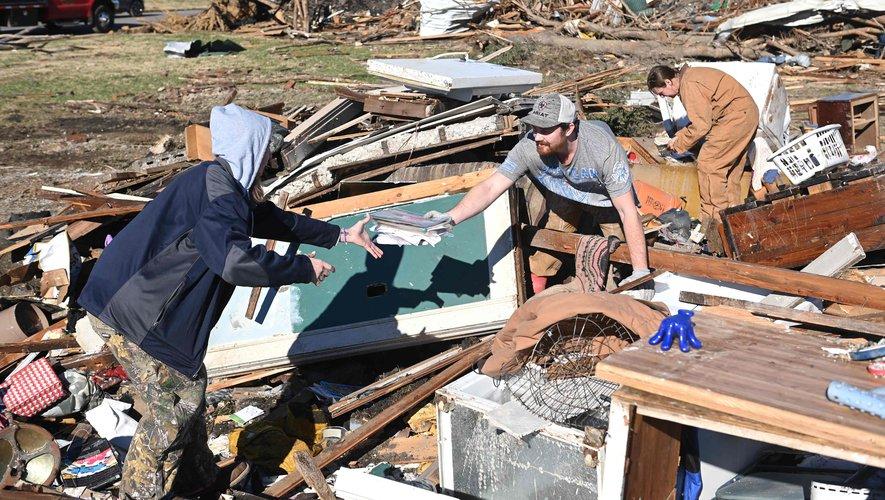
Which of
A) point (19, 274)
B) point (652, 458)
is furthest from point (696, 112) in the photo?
point (19, 274)

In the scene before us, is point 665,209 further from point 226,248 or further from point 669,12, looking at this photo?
point 669,12

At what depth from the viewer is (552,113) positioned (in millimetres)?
4895

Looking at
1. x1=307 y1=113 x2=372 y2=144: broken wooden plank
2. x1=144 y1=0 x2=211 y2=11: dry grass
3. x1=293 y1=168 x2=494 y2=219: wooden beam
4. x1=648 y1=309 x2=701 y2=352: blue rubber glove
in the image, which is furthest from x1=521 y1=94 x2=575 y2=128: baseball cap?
Answer: x1=144 y1=0 x2=211 y2=11: dry grass

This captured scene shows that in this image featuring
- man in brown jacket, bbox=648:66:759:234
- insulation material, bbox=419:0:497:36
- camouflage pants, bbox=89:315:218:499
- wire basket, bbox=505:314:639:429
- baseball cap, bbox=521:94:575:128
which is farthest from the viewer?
insulation material, bbox=419:0:497:36

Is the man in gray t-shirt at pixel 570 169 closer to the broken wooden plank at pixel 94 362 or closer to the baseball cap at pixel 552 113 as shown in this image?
the baseball cap at pixel 552 113

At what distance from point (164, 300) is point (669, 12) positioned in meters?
18.0

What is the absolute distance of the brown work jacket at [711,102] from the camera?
783 cm

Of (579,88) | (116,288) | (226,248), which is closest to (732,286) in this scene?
(226,248)

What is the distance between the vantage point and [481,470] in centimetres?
408

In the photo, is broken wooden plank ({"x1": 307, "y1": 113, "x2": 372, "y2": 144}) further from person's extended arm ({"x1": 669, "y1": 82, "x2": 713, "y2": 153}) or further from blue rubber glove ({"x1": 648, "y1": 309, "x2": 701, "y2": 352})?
blue rubber glove ({"x1": 648, "y1": 309, "x2": 701, "y2": 352})

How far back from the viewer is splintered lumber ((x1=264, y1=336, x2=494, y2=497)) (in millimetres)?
4648

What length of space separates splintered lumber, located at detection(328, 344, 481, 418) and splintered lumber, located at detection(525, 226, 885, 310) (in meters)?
0.89

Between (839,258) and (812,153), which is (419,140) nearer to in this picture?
(839,258)

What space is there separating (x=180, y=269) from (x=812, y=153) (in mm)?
5501
